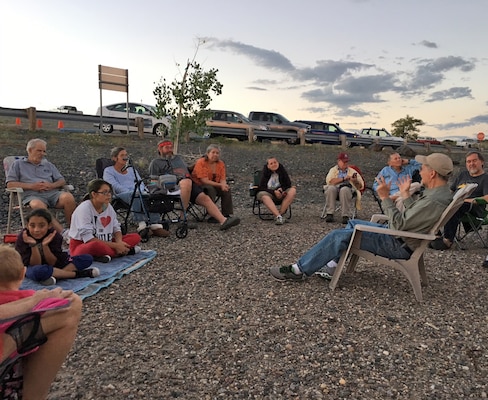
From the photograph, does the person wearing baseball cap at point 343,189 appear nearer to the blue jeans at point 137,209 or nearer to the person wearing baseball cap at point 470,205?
the person wearing baseball cap at point 470,205

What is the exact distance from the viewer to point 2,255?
1.94 m

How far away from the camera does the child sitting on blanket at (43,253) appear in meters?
3.82

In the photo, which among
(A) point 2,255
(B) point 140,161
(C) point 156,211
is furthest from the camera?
(B) point 140,161

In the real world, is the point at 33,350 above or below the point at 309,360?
above

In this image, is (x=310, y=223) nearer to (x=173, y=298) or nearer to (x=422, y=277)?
(x=422, y=277)

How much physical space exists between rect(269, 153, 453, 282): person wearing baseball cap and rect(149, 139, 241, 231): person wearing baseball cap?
7.63 feet

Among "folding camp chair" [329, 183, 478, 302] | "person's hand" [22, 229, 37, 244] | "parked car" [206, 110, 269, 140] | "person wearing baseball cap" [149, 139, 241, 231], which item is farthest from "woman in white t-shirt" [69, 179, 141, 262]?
"parked car" [206, 110, 269, 140]

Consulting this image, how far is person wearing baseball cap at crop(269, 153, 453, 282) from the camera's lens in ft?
11.8

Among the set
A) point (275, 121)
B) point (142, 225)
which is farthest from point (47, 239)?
point (275, 121)

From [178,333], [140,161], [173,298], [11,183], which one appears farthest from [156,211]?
[140,161]

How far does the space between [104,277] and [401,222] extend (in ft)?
8.69

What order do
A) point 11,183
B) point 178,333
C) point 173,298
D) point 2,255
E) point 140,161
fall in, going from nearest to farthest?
point 2,255 → point 178,333 → point 173,298 → point 11,183 → point 140,161

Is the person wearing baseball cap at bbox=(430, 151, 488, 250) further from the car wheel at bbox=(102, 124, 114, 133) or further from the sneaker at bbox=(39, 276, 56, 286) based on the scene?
the car wheel at bbox=(102, 124, 114, 133)

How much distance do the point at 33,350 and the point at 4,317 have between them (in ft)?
0.68
